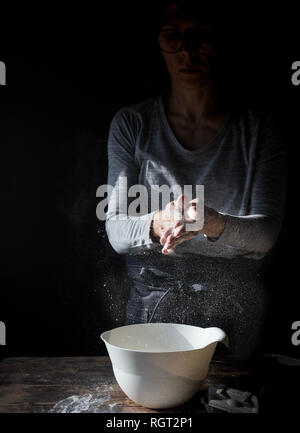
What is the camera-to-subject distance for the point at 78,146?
131cm

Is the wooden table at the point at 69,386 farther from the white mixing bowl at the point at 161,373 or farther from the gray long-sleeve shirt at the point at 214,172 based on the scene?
the gray long-sleeve shirt at the point at 214,172

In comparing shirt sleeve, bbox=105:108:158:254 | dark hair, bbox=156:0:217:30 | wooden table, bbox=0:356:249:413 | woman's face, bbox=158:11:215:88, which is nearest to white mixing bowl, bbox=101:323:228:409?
wooden table, bbox=0:356:249:413

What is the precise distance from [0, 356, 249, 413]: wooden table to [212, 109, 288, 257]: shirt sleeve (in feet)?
1.15

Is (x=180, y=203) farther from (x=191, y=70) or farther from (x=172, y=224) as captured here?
(x=191, y=70)

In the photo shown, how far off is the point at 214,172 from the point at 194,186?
0.07m

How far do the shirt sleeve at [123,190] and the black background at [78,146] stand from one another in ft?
0.09

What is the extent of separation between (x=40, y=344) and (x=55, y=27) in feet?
3.11

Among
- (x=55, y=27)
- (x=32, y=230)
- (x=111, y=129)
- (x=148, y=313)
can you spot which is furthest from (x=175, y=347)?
(x=55, y=27)

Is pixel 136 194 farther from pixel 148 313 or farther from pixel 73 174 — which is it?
pixel 148 313

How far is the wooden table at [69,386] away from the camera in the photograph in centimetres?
97

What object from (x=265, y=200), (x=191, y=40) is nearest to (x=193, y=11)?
(x=191, y=40)

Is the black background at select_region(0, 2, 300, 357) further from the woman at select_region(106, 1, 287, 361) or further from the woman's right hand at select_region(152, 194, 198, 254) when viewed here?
the woman's right hand at select_region(152, 194, 198, 254)

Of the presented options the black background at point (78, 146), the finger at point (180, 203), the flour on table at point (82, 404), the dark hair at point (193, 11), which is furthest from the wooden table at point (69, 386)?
the dark hair at point (193, 11)

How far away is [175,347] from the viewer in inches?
46.7
